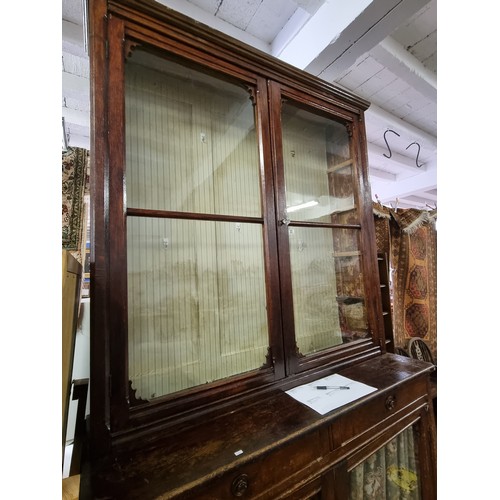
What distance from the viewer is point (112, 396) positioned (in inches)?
30.3

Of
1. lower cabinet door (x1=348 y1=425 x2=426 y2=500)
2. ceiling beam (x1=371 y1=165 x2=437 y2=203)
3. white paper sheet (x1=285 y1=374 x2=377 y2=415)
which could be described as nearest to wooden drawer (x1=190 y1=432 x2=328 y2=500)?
white paper sheet (x1=285 y1=374 x2=377 y2=415)

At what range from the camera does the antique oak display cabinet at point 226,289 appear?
761 millimetres

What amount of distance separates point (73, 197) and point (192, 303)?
1.11 metres

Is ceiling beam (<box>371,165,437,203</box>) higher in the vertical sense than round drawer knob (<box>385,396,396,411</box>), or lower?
higher

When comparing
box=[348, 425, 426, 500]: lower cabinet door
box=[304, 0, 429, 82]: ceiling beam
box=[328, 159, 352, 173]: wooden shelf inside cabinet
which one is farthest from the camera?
box=[328, 159, 352, 173]: wooden shelf inside cabinet

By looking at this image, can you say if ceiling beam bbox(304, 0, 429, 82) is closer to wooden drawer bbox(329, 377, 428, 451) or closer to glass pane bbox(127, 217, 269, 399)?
glass pane bbox(127, 217, 269, 399)

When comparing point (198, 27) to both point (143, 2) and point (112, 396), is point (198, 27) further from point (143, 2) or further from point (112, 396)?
point (112, 396)

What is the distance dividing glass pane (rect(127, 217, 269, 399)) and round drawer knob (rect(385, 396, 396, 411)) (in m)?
0.52

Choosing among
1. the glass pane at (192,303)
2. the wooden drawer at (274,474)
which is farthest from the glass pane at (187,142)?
the wooden drawer at (274,474)

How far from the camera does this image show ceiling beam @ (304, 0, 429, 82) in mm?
1125

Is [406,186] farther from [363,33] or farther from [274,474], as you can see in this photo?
[274,474]
